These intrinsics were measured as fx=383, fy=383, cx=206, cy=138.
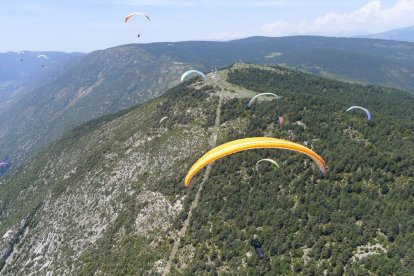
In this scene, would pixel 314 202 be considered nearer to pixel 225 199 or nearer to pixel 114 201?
pixel 225 199

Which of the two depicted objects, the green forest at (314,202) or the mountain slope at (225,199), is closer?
the green forest at (314,202)

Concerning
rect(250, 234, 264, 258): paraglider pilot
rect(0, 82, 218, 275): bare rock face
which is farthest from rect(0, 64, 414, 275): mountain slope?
rect(250, 234, 264, 258): paraglider pilot

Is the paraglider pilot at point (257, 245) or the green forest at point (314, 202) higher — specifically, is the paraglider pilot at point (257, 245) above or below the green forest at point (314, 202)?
below

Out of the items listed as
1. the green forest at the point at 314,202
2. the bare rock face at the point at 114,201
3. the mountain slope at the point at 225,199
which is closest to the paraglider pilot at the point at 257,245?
the green forest at the point at 314,202

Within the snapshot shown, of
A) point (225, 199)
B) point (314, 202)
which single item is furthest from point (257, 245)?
point (225, 199)

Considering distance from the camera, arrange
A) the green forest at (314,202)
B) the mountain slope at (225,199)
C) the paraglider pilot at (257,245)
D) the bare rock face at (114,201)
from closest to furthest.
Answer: the green forest at (314,202) → the mountain slope at (225,199) → the paraglider pilot at (257,245) → the bare rock face at (114,201)

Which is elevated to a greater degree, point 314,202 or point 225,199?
point 314,202

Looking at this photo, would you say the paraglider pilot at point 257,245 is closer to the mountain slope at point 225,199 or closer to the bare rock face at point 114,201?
the mountain slope at point 225,199

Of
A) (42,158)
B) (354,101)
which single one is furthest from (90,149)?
(354,101)
